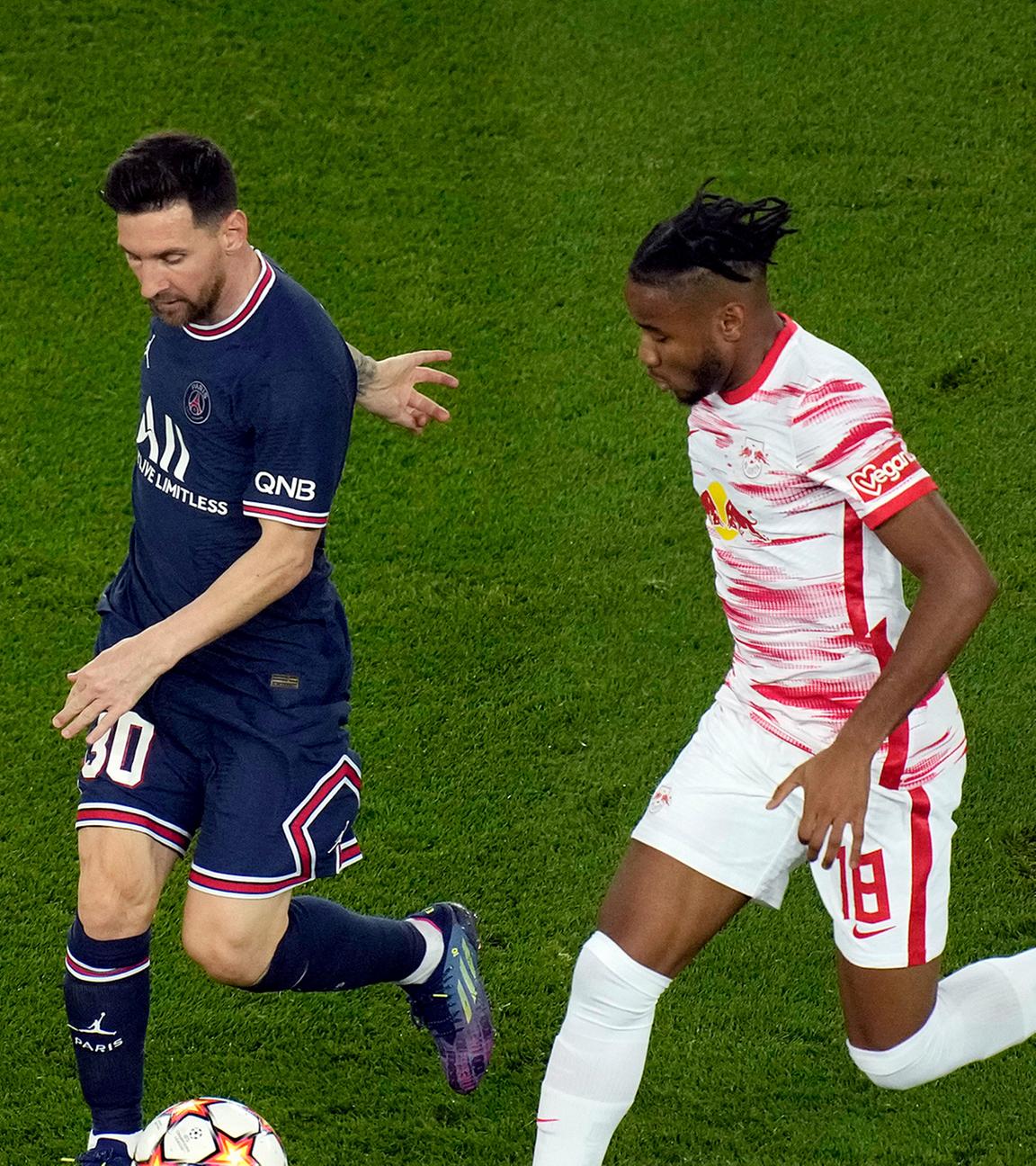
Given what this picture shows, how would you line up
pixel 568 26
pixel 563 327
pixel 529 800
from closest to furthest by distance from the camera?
pixel 529 800, pixel 563 327, pixel 568 26

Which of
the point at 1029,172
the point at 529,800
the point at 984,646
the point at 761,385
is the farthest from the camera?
the point at 1029,172

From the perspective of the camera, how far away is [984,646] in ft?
19.3

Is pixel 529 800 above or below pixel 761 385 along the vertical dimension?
below

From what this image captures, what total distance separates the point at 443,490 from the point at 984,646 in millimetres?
2034

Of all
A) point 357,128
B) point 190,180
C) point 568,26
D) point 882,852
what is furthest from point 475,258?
point 882,852

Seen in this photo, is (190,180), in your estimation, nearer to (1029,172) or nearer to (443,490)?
(443,490)

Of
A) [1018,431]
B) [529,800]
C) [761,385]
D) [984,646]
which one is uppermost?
[761,385]

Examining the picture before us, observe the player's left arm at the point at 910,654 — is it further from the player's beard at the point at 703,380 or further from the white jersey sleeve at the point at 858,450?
the player's beard at the point at 703,380

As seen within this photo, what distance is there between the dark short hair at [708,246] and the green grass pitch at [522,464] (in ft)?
6.64

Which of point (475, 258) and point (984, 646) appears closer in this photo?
point (984, 646)

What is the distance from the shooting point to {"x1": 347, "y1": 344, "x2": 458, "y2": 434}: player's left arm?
4.35 m

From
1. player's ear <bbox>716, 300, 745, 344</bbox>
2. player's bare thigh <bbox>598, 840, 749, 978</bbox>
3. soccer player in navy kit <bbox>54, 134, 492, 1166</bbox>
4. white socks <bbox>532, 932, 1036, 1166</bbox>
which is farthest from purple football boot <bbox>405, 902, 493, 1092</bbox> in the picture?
player's ear <bbox>716, 300, 745, 344</bbox>

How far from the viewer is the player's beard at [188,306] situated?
12.5 ft

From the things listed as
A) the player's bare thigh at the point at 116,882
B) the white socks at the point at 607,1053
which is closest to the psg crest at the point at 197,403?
the player's bare thigh at the point at 116,882
